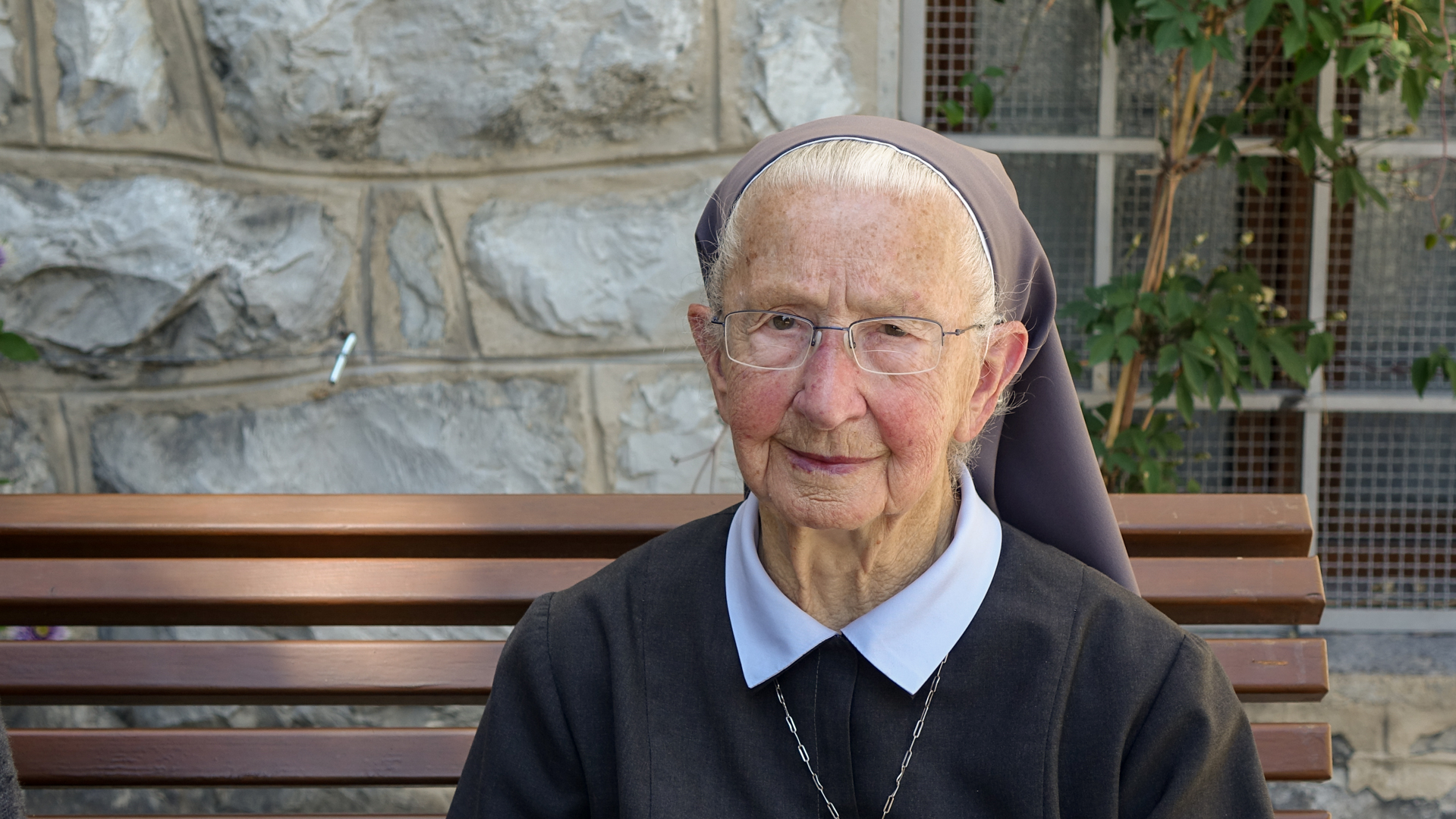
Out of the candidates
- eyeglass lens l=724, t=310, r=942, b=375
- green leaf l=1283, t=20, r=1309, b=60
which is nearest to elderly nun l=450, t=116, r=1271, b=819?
eyeglass lens l=724, t=310, r=942, b=375

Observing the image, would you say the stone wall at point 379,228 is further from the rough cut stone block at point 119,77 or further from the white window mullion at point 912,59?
the white window mullion at point 912,59

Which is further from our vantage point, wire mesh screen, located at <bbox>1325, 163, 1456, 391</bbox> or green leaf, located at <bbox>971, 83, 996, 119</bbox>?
wire mesh screen, located at <bbox>1325, 163, 1456, 391</bbox>

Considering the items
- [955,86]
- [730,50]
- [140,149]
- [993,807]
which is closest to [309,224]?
[140,149]

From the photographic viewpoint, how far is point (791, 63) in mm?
2508

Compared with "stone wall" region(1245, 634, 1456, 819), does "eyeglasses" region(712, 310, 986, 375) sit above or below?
above

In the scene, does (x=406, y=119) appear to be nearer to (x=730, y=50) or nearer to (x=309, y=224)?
(x=309, y=224)

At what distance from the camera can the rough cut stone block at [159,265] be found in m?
2.38

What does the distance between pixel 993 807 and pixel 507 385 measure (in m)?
1.55

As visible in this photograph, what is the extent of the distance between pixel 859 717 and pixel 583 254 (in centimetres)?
141

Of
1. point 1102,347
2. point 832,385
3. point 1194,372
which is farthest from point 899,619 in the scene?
point 1194,372

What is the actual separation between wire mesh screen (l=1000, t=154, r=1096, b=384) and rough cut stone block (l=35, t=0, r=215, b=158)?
6.14 ft

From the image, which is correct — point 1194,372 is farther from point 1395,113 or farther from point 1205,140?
point 1395,113

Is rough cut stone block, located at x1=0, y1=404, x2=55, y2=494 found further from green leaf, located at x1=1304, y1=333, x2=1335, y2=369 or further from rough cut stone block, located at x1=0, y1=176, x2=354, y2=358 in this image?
green leaf, located at x1=1304, y1=333, x2=1335, y2=369

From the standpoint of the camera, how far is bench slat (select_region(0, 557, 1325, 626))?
1.81m
